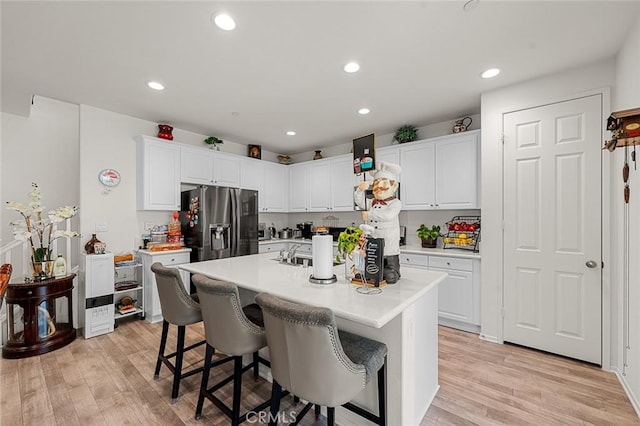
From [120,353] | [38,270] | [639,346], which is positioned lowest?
[120,353]

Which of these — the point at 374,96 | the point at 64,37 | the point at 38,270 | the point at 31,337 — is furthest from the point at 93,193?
the point at 374,96

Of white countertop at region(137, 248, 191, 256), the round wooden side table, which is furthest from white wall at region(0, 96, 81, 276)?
white countertop at region(137, 248, 191, 256)

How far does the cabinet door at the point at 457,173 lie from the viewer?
3385 mm

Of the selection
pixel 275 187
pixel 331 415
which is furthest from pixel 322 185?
pixel 331 415

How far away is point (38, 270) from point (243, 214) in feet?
7.62

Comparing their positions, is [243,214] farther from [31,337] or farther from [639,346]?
[639,346]

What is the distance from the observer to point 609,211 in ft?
7.77

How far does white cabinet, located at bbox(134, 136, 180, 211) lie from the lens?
3.64 meters

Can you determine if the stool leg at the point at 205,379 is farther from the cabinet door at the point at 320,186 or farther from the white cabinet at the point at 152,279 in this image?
the cabinet door at the point at 320,186

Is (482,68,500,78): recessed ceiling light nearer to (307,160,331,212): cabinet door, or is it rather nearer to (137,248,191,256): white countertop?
(307,160,331,212): cabinet door

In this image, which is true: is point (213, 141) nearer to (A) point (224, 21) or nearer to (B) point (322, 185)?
(B) point (322, 185)

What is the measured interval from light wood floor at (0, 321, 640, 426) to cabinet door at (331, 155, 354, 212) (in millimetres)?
2537

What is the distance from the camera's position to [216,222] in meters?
3.93

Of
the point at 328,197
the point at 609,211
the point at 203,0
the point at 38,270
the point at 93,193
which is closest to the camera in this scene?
the point at 203,0
